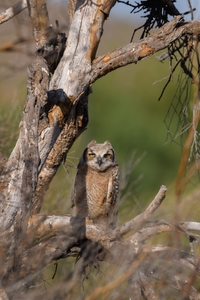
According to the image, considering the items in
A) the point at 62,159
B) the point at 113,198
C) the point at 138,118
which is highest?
the point at 138,118

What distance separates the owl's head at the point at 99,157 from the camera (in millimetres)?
3832

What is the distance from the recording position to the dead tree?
2209mm

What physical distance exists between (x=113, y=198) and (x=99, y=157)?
1.06ft

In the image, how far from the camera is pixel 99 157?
12.6ft

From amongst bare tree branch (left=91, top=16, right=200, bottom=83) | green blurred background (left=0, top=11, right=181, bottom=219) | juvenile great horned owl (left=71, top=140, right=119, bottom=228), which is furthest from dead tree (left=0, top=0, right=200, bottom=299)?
green blurred background (left=0, top=11, right=181, bottom=219)

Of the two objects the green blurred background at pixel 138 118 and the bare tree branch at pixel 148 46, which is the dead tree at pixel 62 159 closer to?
the bare tree branch at pixel 148 46

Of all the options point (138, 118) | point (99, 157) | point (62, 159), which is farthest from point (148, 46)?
point (138, 118)

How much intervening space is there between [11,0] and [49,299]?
1.34m

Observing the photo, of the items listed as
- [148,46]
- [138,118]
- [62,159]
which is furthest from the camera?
[138,118]

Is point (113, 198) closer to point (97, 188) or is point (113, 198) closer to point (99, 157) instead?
point (97, 188)

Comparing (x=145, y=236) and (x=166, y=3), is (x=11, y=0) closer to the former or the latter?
(x=166, y=3)

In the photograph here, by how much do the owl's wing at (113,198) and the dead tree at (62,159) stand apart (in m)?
0.96

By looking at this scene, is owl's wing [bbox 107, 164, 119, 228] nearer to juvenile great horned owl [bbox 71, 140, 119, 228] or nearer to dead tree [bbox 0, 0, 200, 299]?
juvenile great horned owl [bbox 71, 140, 119, 228]

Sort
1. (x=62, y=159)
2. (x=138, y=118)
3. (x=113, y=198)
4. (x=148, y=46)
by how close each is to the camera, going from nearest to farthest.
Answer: (x=148, y=46) < (x=62, y=159) < (x=113, y=198) < (x=138, y=118)
